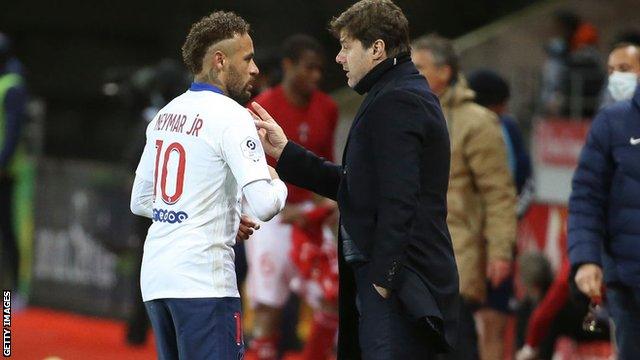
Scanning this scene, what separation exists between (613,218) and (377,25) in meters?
1.69

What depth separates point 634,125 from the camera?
21.4 feet

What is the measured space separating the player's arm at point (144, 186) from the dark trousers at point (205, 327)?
51 cm

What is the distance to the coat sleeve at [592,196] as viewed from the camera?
6.53 m

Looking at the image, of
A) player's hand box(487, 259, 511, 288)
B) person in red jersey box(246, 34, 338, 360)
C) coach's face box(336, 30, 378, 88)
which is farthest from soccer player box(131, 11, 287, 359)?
person in red jersey box(246, 34, 338, 360)

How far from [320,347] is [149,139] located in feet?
12.7

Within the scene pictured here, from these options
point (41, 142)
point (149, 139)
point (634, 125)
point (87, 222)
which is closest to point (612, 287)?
point (634, 125)

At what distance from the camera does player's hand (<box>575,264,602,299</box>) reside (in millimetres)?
6406

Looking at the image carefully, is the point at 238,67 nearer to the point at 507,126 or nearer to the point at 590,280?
the point at 590,280

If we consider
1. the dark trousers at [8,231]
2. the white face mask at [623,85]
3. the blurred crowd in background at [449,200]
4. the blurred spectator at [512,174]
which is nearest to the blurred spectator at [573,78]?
the blurred crowd in background at [449,200]

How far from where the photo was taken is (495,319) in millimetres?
8875

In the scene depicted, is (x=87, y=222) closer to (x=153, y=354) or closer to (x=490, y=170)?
(x=153, y=354)

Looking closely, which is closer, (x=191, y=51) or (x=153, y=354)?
(x=191, y=51)

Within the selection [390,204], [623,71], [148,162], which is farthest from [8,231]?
[390,204]

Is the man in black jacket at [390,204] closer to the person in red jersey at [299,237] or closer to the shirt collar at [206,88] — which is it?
the shirt collar at [206,88]
